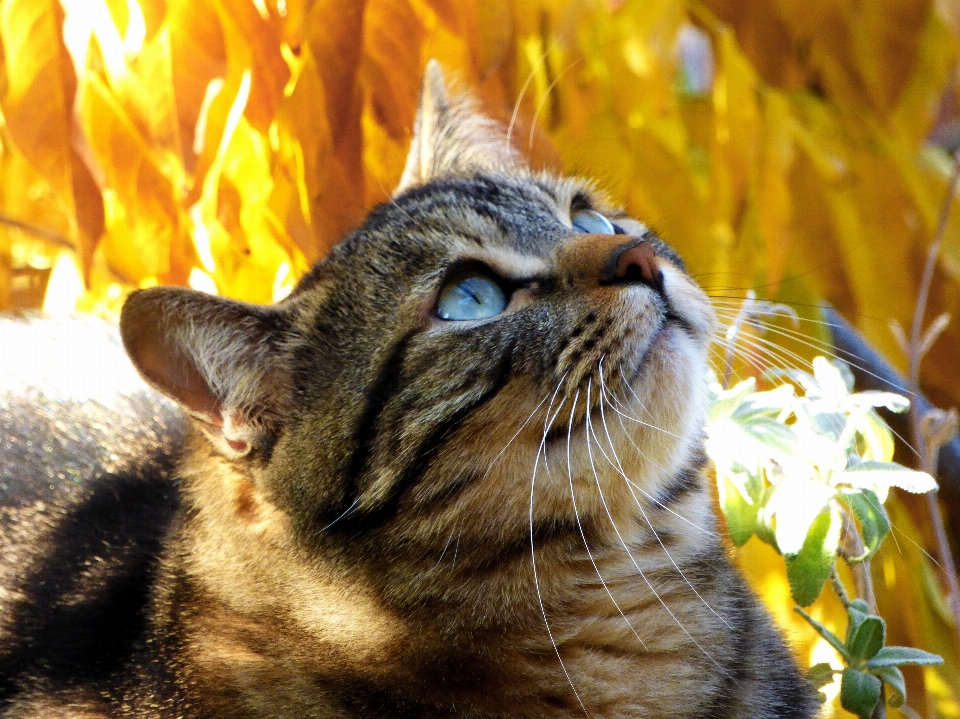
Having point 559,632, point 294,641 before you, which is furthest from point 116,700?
point 559,632

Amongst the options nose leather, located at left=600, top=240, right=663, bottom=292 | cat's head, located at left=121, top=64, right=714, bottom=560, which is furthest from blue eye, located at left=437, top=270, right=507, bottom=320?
nose leather, located at left=600, top=240, right=663, bottom=292

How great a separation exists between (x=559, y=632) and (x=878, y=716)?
338mm

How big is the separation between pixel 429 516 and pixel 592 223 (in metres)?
0.50

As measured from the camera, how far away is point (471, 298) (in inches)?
41.8

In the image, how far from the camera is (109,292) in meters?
1.72

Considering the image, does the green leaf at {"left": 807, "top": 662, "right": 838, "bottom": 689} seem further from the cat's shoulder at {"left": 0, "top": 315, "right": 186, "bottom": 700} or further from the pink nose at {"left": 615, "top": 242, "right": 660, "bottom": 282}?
the cat's shoulder at {"left": 0, "top": 315, "right": 186, "bottom": 700}

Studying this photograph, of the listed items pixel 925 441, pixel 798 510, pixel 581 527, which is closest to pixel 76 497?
pixel 581 527

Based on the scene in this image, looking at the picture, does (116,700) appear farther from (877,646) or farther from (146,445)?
(877,646)

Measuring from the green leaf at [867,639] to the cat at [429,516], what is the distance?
0.17 metres

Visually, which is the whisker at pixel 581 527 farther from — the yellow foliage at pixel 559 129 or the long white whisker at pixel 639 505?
the yellow foliage at pixel 559 129

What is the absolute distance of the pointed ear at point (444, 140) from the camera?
54.2 inches

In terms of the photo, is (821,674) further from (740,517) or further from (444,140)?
(444,140)

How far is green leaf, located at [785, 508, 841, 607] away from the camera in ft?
2.98

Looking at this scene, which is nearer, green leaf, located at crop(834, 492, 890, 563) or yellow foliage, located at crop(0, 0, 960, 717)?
green leaf, located at crop(834, 492, 890, 563)
